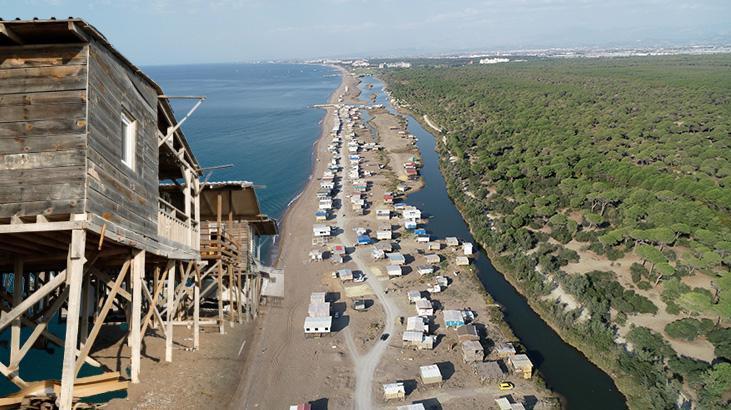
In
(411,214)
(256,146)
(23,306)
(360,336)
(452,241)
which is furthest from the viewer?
(256,146)

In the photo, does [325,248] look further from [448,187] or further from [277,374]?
[448,187]

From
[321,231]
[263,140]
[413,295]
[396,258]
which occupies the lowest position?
[413,295]

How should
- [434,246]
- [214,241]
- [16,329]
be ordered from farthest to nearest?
[434,246]
[214,241]
[16,329]

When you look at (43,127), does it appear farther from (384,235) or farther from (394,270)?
(384,235)

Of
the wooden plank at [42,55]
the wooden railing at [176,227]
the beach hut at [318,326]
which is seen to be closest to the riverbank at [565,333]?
the beach hut at [318,326]

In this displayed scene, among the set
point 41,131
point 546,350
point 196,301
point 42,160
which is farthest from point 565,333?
point 41,131

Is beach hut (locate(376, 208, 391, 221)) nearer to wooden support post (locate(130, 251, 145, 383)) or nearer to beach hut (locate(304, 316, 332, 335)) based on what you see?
beach hut (locate(304, 316, 332, 335))

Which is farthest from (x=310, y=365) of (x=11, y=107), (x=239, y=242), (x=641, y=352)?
(x=11, y=107)

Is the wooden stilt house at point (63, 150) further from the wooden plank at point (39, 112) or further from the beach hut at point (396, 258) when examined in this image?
the beach hut at point (396, 258)
